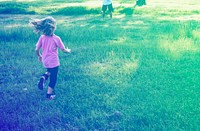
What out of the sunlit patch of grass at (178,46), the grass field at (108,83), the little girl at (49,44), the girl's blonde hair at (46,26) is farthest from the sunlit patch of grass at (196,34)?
the girl's blonde hair at (46,26)

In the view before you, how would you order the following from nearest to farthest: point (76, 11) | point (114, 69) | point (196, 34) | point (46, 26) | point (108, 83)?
point (46, 26) → point (108, 83) → point (114, 69) → point (196, 34) → point (76, 11)

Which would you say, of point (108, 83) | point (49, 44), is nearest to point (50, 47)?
point (49, 44)

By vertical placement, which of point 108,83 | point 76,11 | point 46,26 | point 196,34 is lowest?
point 108,83

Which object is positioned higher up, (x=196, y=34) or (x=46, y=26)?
(x=46, y=26)

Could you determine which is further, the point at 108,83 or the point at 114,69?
the point at 114,69

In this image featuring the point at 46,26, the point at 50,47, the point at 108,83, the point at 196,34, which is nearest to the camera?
the point at 46,26

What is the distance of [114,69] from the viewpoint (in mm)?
6629

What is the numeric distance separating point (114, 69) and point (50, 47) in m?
2.00

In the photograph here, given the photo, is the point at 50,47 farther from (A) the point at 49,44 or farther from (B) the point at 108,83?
(B) the point at 108,83

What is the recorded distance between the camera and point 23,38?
392 inches

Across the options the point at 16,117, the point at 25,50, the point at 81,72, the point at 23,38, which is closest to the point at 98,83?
the point at 81,72

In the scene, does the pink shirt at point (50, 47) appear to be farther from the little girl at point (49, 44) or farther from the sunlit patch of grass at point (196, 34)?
the sunlit patch of grass at point (196, 34)

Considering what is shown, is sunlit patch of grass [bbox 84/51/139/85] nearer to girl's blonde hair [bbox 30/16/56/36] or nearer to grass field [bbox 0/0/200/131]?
grass field [bbox 0/0/200/131]

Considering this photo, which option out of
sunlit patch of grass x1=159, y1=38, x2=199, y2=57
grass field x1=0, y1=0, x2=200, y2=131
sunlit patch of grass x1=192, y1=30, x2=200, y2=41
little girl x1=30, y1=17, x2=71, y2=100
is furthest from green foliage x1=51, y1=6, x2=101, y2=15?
little girl x1=30, y1=17, x2=71, y2=100
